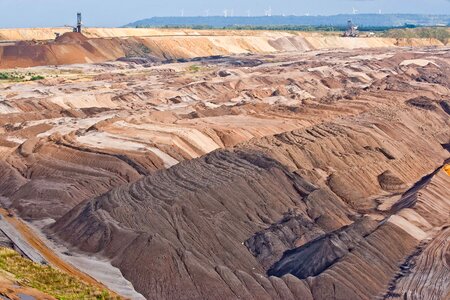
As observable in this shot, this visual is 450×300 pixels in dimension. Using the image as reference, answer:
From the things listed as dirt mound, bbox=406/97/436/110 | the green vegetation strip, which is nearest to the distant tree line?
dirt mound, bbox=406/97/436/110

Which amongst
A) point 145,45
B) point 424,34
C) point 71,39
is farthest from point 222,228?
point 424,34

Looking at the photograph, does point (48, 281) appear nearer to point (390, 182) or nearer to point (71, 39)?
point (390, 182)

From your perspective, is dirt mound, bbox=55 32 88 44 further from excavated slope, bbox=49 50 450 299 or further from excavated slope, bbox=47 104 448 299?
excavated slope, bbox=47 104 448 299

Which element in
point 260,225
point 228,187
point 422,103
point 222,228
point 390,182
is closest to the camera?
point 222,228

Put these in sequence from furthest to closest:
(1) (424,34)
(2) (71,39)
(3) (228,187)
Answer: (1) (424,34) → (2) (71,39) → (3) (228,187)

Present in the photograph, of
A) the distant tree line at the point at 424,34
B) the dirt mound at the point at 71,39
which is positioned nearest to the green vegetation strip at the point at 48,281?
the dirt mound at the point at 71,39

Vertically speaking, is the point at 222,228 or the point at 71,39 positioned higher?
the point at 71,39

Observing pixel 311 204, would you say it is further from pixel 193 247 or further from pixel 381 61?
pixel 381 61
